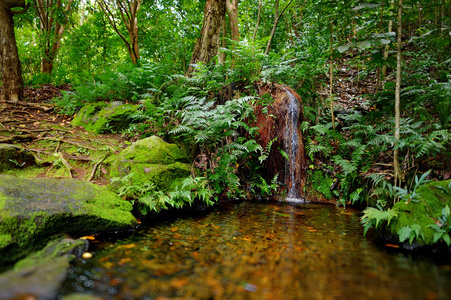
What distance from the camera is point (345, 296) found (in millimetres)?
1895

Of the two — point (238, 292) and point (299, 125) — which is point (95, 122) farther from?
point (238, 292)

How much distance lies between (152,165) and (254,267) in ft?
9.96

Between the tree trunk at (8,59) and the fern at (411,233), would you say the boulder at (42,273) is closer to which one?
the fern at (411,233)

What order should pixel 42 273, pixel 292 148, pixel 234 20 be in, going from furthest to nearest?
1. pixel 234 20
2. pixel 292 148
3. pixel 42 273

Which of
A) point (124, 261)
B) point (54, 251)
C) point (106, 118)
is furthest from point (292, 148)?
point (54, 251)

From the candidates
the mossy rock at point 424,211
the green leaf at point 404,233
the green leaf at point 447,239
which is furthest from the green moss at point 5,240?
the green leaf at point 447,239

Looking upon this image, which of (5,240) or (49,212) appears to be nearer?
(5,240)

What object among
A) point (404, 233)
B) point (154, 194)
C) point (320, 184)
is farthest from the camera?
point (320, 184)

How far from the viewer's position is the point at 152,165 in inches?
187

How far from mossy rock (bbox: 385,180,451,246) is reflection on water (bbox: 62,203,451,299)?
1.32ft

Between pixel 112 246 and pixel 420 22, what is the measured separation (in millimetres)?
14257

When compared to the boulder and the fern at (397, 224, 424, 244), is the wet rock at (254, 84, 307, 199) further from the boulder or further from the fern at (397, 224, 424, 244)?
the boulder

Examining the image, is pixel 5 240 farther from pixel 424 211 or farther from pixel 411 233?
pixel 424 211

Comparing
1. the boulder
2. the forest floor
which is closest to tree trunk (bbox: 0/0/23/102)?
the forest floor
